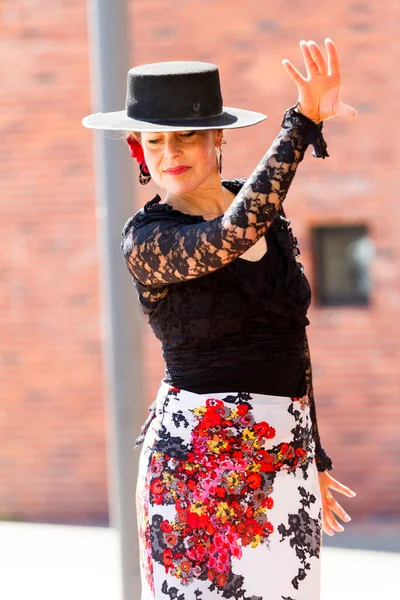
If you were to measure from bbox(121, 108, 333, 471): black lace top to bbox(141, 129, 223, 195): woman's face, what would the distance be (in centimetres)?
6

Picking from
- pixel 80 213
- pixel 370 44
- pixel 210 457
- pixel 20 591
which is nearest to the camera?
pixel 210 457

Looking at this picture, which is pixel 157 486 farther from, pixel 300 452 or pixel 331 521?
pixel 331 521

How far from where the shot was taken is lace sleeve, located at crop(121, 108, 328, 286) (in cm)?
234

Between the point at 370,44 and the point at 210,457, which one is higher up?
the point at 370,44

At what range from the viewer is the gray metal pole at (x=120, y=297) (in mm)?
3836

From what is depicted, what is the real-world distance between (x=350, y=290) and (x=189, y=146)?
4.04 metres

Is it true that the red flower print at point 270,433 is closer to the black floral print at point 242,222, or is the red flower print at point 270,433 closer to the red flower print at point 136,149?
the black floral print at point 242,222

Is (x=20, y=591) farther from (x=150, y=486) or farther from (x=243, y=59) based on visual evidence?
(x=150, y=486)

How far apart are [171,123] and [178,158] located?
0.08m

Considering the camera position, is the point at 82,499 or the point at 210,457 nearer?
the point at 210,457

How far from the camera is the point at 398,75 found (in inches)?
249

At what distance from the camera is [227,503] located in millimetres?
2598

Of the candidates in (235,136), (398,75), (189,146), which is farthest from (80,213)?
(189,146)

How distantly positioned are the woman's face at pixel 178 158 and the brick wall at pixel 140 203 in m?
3.70
